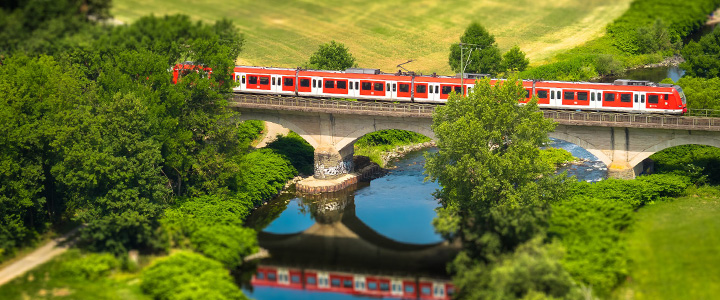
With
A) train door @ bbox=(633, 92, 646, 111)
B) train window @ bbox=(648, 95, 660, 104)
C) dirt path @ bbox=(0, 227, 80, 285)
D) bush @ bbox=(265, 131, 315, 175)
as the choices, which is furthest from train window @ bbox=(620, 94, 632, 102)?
dirt path @ bbox=(0, 227, 80, 285)

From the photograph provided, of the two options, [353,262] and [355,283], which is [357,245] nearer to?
[353,262]

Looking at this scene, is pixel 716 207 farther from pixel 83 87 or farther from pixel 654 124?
pixel 83 87

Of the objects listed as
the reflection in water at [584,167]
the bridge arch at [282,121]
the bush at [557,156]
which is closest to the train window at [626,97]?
the reflection in water at [584,167]

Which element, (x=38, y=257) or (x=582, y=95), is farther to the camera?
(x=582, y=95)

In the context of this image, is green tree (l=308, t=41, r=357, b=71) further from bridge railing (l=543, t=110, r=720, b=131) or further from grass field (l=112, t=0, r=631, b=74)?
bridge railing (l=543, t=110, r=720, b=131)

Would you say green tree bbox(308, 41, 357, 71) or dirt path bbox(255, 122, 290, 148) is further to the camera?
green tree bbox(308, 41, 357, 71)

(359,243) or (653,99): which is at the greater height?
(653,99)

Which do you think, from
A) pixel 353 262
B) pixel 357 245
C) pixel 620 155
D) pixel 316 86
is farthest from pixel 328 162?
pixel 620 155
